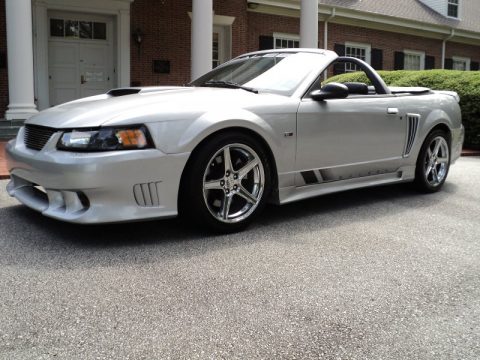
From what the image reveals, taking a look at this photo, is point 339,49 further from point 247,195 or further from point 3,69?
point 247,195

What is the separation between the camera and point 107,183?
11.6 ft

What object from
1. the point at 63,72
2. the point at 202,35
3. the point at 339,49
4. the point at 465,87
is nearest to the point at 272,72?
the point at 202,35

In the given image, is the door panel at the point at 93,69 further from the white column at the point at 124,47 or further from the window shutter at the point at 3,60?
the window shutter at the point at 3,60

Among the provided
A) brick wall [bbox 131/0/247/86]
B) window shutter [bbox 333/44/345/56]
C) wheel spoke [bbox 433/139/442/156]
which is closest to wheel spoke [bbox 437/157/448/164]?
wheel spoke [bbox 433/139/442/156]

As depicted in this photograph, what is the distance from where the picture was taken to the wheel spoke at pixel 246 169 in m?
4.10

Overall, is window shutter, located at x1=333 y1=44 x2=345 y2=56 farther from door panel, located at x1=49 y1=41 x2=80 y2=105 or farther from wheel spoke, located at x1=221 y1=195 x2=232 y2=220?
wheel spoke, located at x1=221 y1=195 x2=232 y2=220

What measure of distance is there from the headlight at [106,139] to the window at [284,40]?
1444 centimetres

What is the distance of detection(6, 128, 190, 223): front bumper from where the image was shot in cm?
351

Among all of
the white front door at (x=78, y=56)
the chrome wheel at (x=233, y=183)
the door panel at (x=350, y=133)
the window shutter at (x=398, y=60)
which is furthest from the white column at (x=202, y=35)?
the window shutter at (x=398, y=60)

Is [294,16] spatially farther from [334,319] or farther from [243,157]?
[334,319]

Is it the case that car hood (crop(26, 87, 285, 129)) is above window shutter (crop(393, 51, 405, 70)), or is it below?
below

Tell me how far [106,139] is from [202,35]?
885cm

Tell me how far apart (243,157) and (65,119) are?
1.36 m

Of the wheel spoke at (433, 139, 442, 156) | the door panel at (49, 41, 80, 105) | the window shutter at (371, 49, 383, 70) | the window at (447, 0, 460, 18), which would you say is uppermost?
the window at (447, 0, 460, 18)
